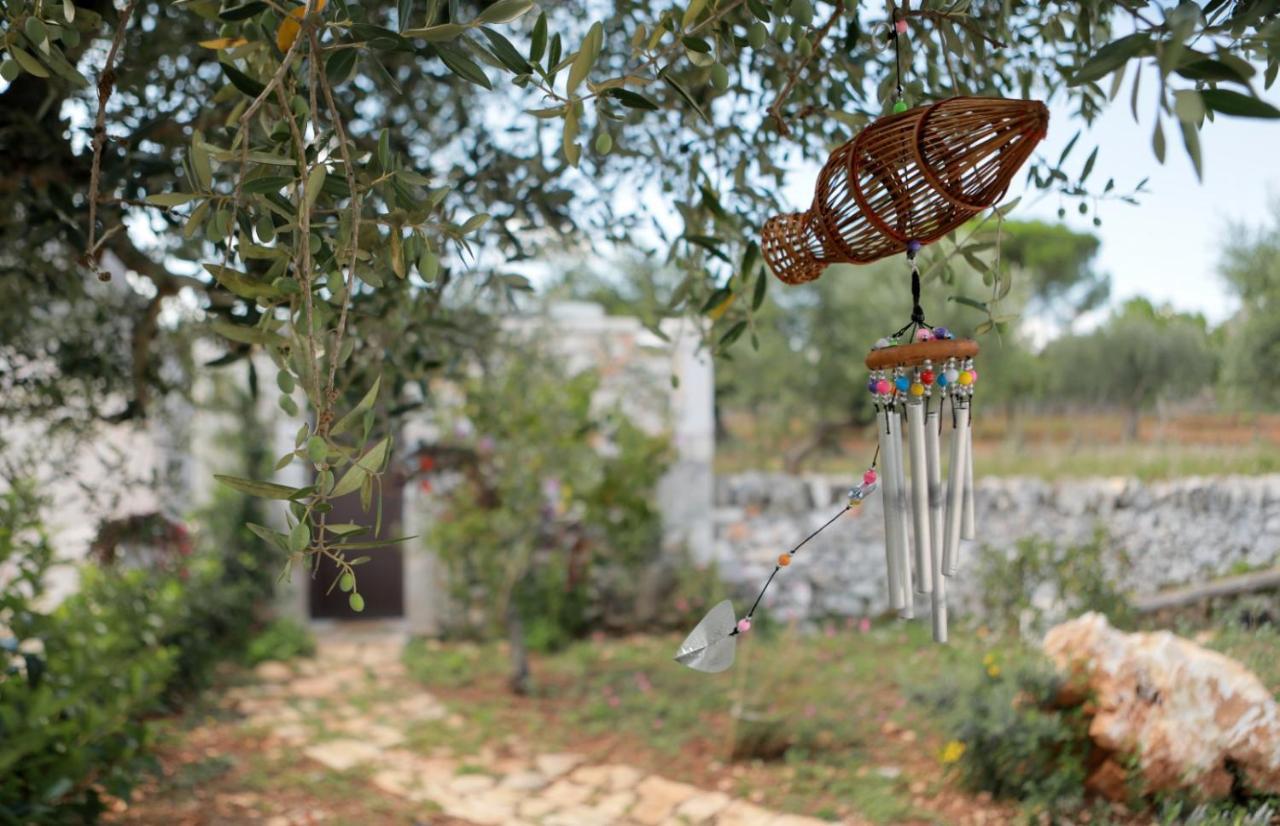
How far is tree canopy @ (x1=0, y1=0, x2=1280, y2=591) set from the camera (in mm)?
1119

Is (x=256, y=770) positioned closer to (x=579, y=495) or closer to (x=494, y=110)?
(x=579, y=495)

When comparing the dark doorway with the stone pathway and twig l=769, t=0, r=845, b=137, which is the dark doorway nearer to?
the stone pathway

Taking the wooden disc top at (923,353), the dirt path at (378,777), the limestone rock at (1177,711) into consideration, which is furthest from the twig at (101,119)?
the limestone rock at (1177,711)

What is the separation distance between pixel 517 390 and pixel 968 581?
2.82 m

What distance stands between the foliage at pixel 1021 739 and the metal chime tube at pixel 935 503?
1.76m

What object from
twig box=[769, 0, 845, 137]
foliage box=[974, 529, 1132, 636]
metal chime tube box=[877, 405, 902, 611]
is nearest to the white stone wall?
foliage box=[974, 529, 1132, 636]

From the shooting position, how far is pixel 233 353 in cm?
195

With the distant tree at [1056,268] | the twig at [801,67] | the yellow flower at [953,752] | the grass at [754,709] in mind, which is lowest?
the grass at [754,709]

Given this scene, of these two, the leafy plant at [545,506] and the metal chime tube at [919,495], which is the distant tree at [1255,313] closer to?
the leafy plant at [545,506]

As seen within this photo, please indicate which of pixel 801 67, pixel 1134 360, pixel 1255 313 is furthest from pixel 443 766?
pixel 1134 360

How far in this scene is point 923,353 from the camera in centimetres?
128

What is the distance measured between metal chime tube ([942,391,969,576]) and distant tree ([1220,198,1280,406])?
3131 millimetres

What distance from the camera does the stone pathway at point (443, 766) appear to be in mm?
3453

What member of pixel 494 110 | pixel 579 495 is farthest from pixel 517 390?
pixel 494 110
